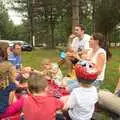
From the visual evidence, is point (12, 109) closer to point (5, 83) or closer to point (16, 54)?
point (5, 83)

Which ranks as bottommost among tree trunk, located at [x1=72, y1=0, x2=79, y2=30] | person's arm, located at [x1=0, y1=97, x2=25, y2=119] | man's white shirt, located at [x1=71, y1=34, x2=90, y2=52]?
person's arm, located at [x1=0, y1=97, x2=25, y2=119]

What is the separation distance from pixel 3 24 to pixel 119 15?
2596 centimetres

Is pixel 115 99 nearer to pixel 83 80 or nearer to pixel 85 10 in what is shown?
pixel 83 80

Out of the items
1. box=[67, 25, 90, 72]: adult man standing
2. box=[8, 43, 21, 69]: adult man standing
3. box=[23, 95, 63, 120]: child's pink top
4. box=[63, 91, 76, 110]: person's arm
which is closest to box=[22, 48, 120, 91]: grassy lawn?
box=[67, 25, 90, 72]: adult man standing

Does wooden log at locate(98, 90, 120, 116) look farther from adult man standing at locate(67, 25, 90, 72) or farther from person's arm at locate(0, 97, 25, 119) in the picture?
adult man standing at locate(67, 25, 90, 72)

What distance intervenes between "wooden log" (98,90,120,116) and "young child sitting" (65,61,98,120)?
1.42 ft

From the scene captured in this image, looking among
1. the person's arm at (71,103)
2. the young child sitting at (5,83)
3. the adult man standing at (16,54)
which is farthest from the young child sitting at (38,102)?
the adult man standing at (16,54)

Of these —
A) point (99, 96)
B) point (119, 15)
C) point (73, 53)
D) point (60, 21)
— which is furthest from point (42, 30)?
point (99, 96)

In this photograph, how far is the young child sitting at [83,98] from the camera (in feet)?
19.6

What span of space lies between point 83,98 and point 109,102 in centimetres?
70

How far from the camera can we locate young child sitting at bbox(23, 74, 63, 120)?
5418mm

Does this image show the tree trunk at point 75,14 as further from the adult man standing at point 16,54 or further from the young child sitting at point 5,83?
the young child sitting at point 5,83

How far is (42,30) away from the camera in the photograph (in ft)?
189

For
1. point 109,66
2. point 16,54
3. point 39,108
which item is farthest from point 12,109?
point 109,66
